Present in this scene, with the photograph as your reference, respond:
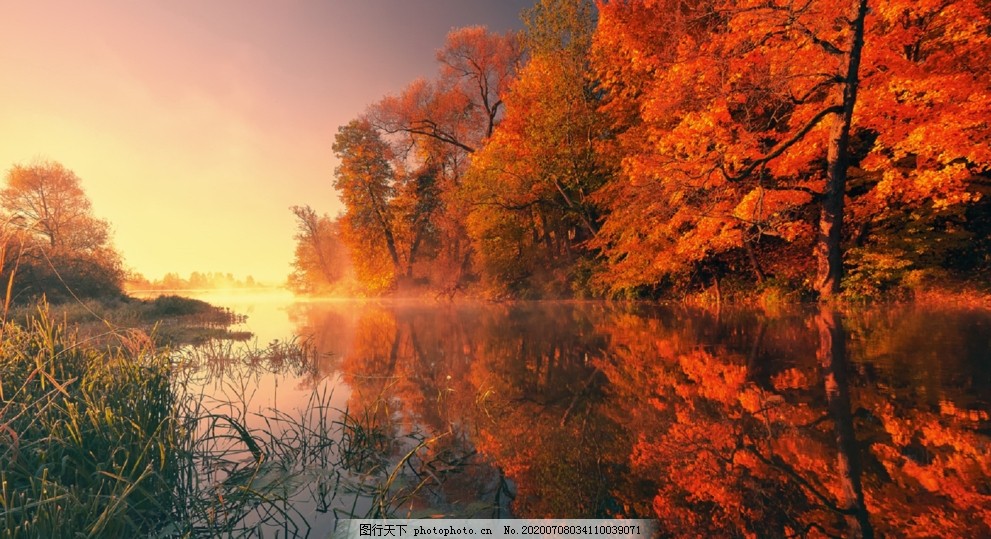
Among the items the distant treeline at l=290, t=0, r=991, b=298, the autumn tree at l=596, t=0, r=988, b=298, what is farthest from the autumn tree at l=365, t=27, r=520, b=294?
the autumn tree at l=596, t=0, r=988, b=298

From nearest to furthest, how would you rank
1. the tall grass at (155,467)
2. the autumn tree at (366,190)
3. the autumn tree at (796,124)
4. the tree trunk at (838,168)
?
the tall grass at (155,467)
the tree trunk at (838,168)
the autumn tree at (796,124)
the autumn tree at (366,190)

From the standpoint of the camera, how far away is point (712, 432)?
3.45m

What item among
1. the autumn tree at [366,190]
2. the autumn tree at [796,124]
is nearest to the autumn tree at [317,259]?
the autumn tree at [366,190]

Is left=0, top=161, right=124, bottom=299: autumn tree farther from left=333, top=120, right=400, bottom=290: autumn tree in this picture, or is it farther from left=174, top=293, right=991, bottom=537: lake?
left=333, top=120, right=400, bottom=290: autumn tree

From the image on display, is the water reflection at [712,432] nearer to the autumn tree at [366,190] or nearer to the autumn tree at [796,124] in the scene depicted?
the autumn tree at [796,124]

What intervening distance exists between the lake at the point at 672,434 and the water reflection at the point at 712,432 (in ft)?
0.05

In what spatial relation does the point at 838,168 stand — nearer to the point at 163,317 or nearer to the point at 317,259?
the point at 163,317

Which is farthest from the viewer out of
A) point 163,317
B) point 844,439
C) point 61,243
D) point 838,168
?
point 61,243

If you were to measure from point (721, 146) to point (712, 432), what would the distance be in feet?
38.0

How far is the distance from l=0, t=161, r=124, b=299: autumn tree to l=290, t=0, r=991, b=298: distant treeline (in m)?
17.4

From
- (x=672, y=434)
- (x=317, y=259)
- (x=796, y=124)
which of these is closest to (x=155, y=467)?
(x=672, y=434)

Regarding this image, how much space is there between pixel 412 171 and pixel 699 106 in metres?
24.8

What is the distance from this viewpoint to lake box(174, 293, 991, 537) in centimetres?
234

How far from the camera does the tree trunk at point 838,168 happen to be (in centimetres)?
1025
